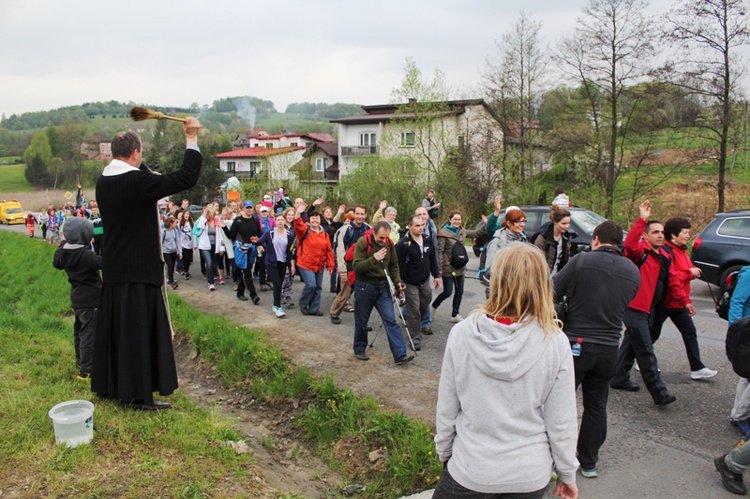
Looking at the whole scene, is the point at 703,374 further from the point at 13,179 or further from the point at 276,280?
the point at 13,179

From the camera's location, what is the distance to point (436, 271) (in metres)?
8.12

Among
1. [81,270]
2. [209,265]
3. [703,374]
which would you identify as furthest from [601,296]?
[209,265]

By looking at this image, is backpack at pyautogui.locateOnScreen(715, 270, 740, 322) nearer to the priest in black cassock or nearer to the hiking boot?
the hiking boot

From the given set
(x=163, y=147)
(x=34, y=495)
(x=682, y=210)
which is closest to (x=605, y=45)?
(x=682, y=210)

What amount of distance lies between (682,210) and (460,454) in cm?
2628

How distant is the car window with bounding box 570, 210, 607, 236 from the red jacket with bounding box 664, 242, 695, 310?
677cm

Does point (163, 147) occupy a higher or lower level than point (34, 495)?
higher

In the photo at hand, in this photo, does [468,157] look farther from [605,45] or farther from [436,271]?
[436,271]

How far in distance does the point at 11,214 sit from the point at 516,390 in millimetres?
56937

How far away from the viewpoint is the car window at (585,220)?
506 inches

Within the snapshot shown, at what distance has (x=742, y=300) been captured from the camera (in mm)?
4863

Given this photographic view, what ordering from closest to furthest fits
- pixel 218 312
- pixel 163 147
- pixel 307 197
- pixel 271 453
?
pixel 271 453
pixel 218 312
pixel 307 197
pixel 163 147

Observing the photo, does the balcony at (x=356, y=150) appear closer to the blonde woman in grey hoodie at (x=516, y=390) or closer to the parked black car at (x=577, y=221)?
the parked black car at (x=577, y=221)

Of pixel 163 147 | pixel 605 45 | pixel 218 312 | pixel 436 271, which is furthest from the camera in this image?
pixel 163 147
